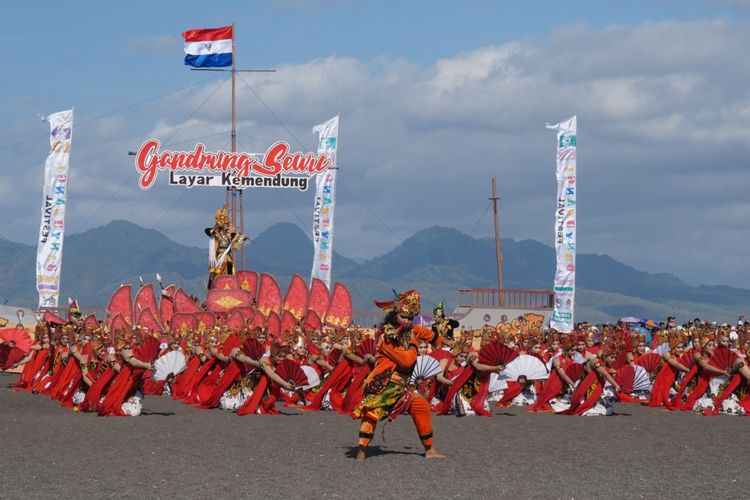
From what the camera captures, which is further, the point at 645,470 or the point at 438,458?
the point at 438,458

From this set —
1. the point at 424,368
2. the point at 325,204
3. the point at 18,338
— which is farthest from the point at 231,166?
the point at 424,368

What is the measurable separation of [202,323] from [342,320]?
4804 millimetres

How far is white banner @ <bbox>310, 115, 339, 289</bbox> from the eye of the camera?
4278 centimetres

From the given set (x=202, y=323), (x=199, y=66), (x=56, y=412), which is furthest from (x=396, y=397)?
(x=199, y=66)

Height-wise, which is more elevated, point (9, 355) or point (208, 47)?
point (208, 47)

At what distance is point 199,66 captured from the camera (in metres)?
47.7

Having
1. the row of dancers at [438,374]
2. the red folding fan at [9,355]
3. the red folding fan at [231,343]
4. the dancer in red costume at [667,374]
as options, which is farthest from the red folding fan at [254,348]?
the red folding fan at [9,355]

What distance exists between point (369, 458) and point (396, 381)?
3.27 feet

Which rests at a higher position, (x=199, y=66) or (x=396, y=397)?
(x=199, y=66)

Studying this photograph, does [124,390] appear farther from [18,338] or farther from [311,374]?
[18,338]

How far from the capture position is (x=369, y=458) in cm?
1387

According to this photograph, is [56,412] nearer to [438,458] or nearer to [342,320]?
[438,458]

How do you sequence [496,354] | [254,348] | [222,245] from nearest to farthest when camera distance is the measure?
[496,354]
[254,348]
[222,245]

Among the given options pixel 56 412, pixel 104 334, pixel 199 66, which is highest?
pixel 199 66
